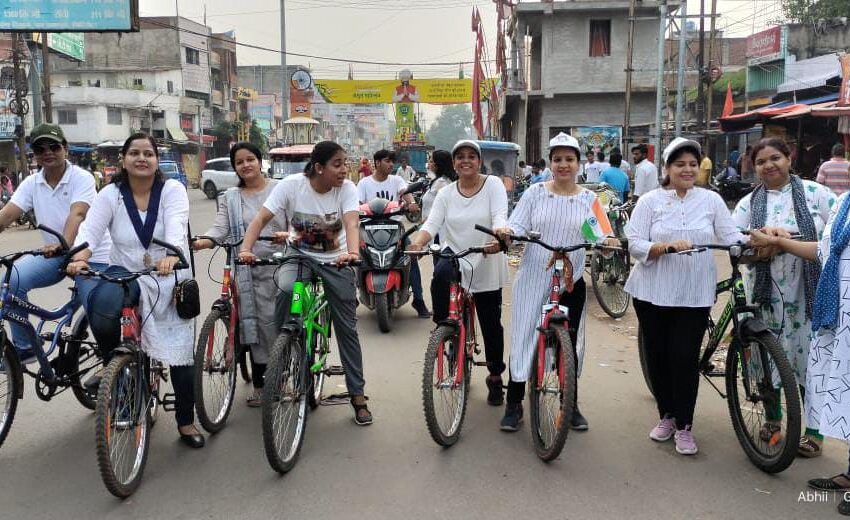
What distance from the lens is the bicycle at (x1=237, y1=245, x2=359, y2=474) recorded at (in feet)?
12.0

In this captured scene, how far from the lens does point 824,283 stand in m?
3.52

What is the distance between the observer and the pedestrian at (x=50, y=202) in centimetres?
458

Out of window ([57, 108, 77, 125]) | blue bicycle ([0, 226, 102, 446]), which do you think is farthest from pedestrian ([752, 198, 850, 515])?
window ([57, 108, 77, 125])

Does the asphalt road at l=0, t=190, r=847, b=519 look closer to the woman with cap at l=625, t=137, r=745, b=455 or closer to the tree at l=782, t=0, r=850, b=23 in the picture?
the woman with cap at l=625, t=137, r=745, b=455

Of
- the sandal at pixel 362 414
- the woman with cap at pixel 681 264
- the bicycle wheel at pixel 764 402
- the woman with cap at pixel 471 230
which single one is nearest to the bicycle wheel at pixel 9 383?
the sandal at pixel 362 414

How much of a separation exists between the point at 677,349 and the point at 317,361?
2078 mm

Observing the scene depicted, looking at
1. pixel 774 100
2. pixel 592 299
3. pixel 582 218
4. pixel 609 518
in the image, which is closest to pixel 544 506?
pixel 609 518

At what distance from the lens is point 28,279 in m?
4.54

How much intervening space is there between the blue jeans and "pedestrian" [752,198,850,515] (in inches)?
160

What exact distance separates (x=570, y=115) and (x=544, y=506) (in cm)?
2540

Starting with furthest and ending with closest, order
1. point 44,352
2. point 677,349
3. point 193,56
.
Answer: point 193,56 < point 44,352 < point 677,349

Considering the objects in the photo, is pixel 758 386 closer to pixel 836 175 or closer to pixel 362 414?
pixel 362 414

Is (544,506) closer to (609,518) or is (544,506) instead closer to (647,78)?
(609,518)

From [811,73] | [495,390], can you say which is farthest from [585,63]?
[495,390]
